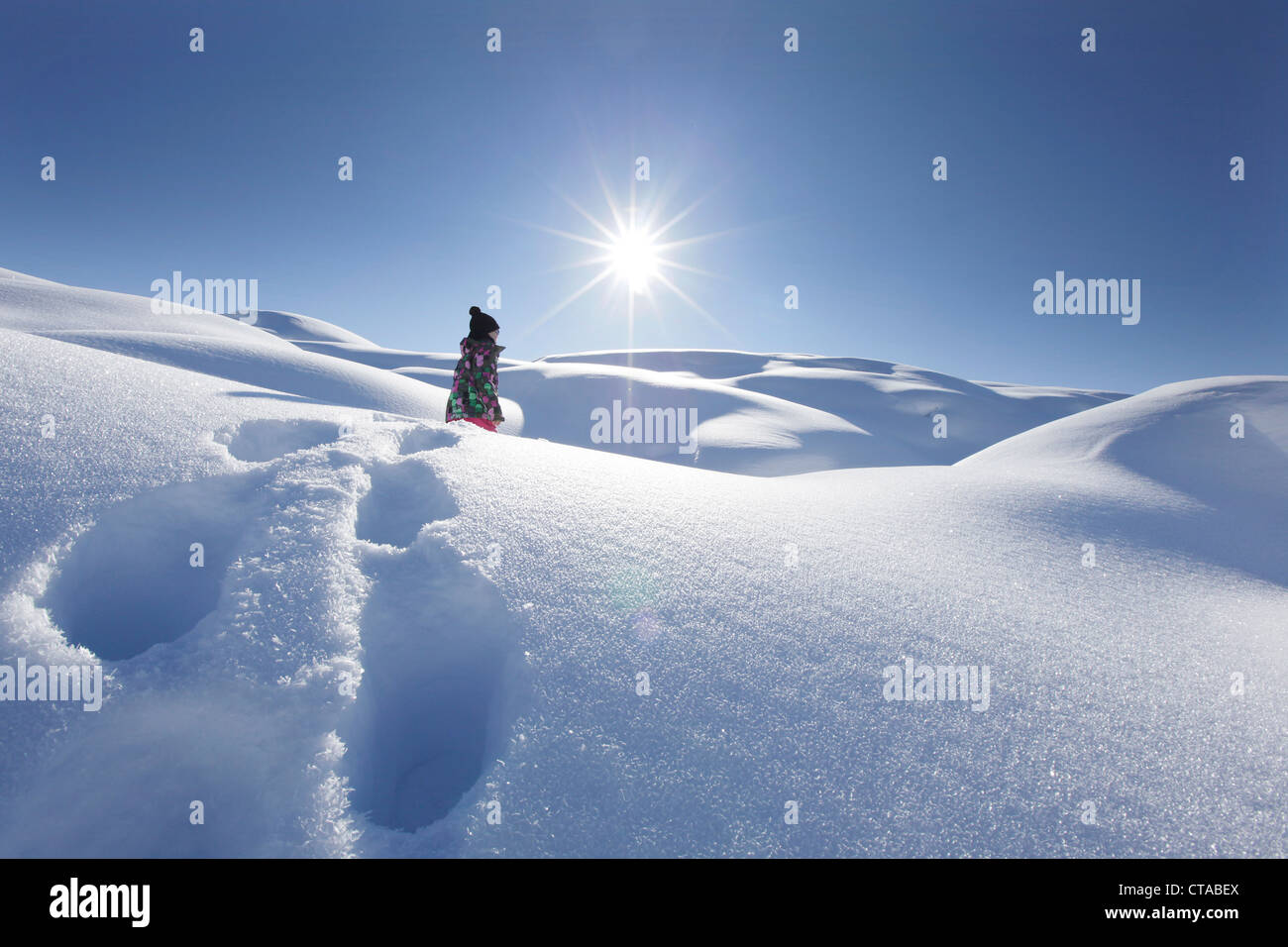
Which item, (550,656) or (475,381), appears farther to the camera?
(475,381)

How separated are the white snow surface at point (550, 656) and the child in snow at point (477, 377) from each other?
225 centimetres

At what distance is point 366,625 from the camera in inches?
83.8

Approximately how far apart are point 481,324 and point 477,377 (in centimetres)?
65

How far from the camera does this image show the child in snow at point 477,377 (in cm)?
605

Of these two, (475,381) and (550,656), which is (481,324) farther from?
(550,656)

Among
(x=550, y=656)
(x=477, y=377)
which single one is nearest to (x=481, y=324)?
(x=477, y=377)

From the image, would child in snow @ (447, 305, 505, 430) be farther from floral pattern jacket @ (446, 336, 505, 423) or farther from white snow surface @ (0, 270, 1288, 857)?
white snow surface @ (0, 270, 1288, 857)

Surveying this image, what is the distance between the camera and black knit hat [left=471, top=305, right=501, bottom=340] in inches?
231

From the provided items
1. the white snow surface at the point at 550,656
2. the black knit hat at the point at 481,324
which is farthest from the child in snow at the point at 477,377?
the white snow surface at the point at 550,656

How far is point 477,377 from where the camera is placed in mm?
6188

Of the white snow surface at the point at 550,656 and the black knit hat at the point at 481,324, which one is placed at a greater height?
the black knit hat at the point at 481,324

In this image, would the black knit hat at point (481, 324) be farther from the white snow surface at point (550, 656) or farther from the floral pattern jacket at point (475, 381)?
the white snow surface at point (550, 656)
